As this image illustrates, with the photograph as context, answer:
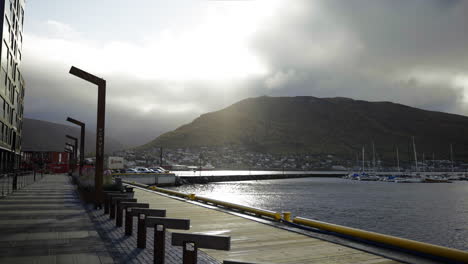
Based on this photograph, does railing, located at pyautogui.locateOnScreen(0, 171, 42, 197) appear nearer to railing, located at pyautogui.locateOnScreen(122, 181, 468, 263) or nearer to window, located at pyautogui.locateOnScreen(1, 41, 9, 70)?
window, located at pyautogui.locateOnScreen(1, 41, 9, 70)

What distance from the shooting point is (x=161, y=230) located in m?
7.49

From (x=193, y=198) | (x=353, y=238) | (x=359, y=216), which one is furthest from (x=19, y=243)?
(x=359, y=216)

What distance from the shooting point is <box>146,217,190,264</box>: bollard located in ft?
24.3

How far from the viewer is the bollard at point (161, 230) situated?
739cm

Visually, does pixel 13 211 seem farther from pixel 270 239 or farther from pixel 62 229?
pixel 270 239

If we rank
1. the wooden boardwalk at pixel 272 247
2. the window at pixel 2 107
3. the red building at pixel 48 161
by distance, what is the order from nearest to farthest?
the wooden boardwalk at pixel 272 247, the window at pixel 2 107, the red building at pixel 48 161

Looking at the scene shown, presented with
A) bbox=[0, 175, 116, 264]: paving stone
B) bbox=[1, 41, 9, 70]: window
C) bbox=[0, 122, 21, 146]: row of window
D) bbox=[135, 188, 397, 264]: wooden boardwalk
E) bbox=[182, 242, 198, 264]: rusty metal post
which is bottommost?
bbox=[135, 188, 397, 264]: wooden boardwalk

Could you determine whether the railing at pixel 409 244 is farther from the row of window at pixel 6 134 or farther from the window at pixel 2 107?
the row of window at pixel 6 134

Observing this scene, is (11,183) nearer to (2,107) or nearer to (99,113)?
(2,107)

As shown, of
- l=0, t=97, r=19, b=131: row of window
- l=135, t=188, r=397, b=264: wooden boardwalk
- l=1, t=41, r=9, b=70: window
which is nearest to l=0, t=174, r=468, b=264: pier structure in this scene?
l=135, t=188, r=397, b=264: wooden boardwalk

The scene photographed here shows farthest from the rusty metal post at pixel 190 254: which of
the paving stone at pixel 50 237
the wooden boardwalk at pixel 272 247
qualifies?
the paving stone at pixel 50 237

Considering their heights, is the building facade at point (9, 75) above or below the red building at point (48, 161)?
above

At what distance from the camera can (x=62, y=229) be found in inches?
443

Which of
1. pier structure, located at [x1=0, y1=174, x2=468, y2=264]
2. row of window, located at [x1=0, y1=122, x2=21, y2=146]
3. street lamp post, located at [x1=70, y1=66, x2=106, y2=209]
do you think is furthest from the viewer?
row of window, located at [x1=0, y1=122, x2=21, y2=146]
